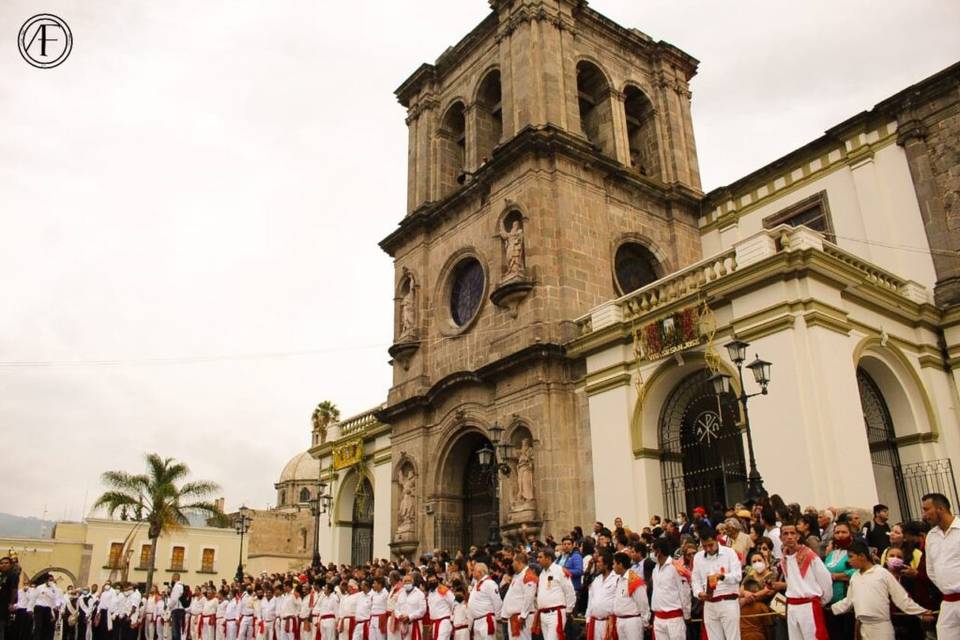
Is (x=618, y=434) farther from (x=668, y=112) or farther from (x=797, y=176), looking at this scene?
(x=668, y=112)

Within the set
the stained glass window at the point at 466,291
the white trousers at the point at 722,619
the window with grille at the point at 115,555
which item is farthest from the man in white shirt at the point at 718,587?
the window with grille at the point at 115,555

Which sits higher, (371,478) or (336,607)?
(371,478)

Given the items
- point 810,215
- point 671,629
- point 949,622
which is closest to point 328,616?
point 671,629

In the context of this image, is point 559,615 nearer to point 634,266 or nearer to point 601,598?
point 601,598

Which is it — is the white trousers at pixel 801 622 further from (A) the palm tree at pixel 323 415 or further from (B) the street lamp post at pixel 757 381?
(A) the palm tree at pixel 323 415

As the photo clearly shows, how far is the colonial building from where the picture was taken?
53.9ft

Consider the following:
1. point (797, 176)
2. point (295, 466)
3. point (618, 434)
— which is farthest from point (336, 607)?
point (295, 466)

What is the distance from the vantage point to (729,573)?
30.6 ft

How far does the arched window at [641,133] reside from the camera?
26234mm

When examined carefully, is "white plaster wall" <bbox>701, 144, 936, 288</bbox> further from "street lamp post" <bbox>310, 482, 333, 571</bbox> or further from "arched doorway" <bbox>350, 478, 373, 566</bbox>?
"arched doorway" <bbox>350, 478, 373, 566</bbox>

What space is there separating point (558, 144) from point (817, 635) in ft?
53.4

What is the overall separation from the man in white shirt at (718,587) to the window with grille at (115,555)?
51701 millimetres

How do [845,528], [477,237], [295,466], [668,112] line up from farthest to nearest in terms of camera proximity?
1. [295,466]
2. [668,112]
3. [477,237]
4. [845,528]

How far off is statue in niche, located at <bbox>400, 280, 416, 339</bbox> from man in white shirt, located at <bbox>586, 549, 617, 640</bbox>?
15.0 metres
